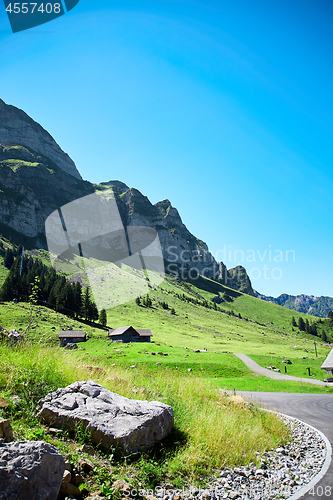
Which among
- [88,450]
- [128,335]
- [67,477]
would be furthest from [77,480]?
[128,335]

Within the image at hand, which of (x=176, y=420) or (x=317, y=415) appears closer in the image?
(x=176, y=420)

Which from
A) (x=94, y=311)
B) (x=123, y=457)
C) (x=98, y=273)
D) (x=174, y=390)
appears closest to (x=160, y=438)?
(x=123, y=457)

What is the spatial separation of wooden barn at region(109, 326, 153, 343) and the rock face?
74.0m

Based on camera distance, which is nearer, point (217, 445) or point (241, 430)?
point (217, 445)

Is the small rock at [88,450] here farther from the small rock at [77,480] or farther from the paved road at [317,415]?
the paved road at [317,415]

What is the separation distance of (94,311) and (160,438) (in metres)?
100

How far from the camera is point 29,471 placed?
9.91 ft

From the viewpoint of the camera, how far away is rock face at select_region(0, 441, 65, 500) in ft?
9.29

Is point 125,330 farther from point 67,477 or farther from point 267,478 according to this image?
point 67,477

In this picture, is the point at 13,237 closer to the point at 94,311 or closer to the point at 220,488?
the point at 94,311

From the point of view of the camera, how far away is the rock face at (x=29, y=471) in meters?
2.83

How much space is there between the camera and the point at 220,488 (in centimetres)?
525

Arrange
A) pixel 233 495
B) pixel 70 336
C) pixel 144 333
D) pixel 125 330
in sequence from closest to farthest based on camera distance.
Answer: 1. pixel 233 495
2. pixel 70 336
3. pixel 125 330
4. pixel 144 333

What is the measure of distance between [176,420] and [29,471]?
5.24 m
